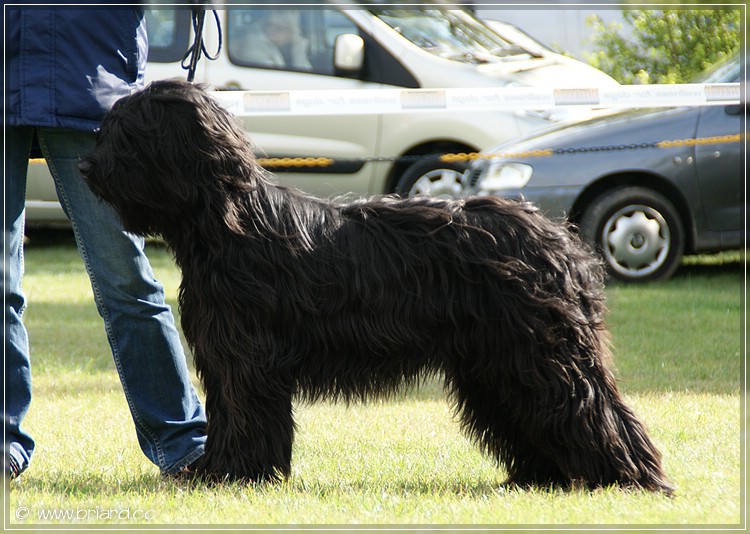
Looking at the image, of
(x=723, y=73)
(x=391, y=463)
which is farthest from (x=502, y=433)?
(x=723, y=73)

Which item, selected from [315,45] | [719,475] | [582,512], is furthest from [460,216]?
[315,45]

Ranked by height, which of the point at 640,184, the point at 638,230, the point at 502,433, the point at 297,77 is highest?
the point at 297,77

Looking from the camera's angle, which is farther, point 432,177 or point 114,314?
point 432,177

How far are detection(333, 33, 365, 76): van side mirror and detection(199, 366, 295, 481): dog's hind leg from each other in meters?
6.20

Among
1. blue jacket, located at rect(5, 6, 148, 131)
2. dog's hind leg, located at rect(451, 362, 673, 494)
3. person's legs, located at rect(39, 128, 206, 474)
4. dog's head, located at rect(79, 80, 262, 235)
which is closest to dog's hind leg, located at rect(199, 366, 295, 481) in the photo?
person's legs, located at rect(39, 128, 206, 474)

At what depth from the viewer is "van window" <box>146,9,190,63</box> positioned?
386 inches

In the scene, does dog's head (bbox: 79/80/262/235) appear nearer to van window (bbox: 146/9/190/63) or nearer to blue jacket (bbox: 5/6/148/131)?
blue jacket (bbox: 5/6/148/131)

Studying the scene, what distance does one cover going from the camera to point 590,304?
361 cm

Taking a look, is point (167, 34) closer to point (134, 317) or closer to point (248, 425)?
point (134, 317)

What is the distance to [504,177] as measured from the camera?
8.34 meters

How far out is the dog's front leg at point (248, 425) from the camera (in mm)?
3553

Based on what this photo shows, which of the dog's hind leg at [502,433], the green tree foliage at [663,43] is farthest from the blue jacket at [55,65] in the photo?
the green tree foliage at [663,43]

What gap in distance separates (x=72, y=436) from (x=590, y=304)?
2522 millimetres

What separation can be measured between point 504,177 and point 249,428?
17.0 feet
